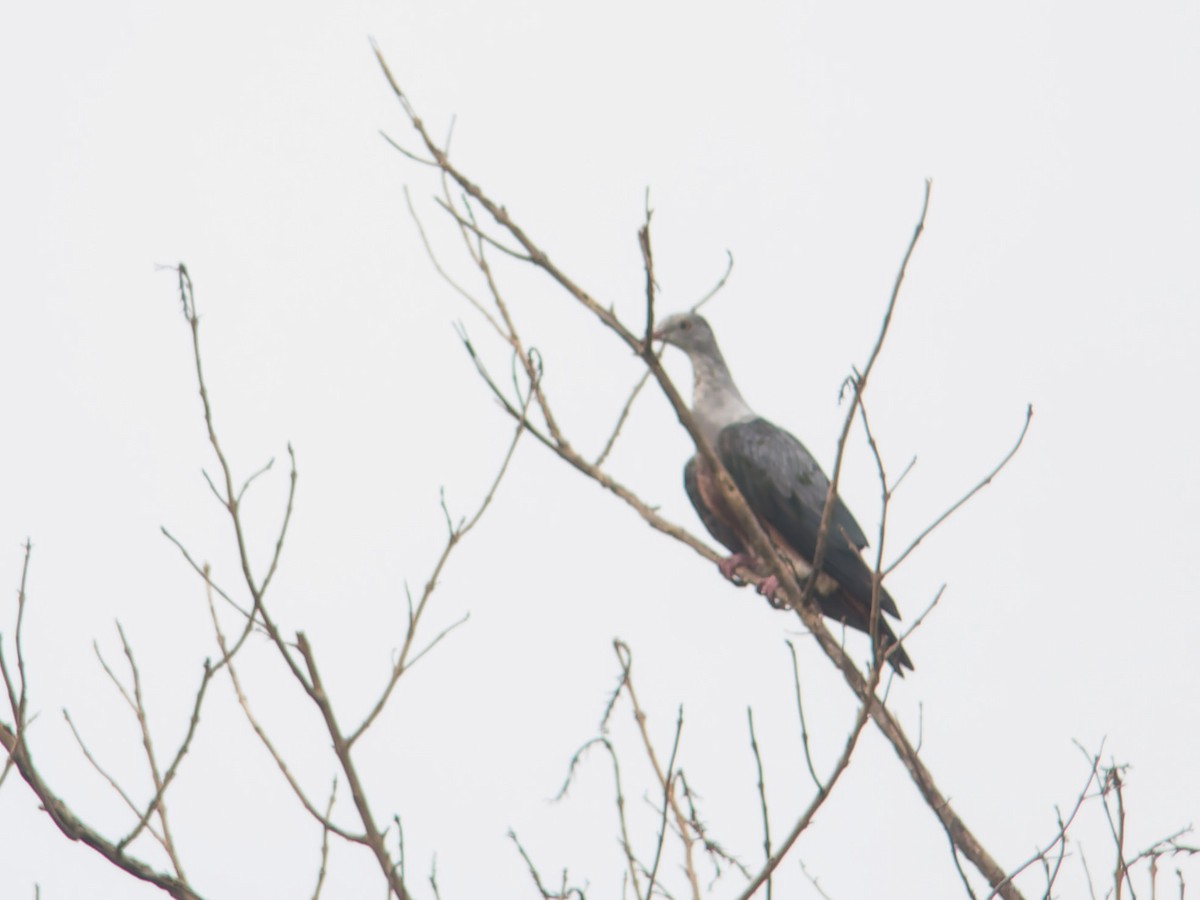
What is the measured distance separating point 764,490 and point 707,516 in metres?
0.34

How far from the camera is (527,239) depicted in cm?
340

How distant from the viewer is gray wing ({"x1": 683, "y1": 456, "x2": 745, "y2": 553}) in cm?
702

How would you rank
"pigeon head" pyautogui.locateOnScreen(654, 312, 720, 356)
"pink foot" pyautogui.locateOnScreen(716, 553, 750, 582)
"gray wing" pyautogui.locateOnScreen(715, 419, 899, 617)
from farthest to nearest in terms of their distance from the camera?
1. "pigeon head" pyautogui.locateOnScreen(654, 312, 720, 356)
2. "gray wing" pyautogui.locateOnScreen(715, 419, 899, 617)
3. "pink foot" pyautogui.locateOnScreen(716, 553, 750, 582)

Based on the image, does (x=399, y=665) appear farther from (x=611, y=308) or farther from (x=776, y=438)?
(x=776, y=438)

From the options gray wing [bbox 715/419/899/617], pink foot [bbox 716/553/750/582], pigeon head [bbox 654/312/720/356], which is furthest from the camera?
pigeon head [bbox 654/312/720/356]

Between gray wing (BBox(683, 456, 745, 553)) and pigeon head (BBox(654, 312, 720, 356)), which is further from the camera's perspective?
pigeon head (BBox(654, 312, 720, 356))

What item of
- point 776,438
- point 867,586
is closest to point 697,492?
point 776,438

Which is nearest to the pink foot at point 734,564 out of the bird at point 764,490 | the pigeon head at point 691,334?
the bird at point 764,490

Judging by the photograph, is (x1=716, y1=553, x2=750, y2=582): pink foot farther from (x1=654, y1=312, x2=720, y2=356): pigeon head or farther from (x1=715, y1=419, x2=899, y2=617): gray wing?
(x1=654, y1=312, x2=720, y2=356): pigeon head

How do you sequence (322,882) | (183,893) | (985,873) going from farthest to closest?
(985,873) → (322,882) → (183,893)

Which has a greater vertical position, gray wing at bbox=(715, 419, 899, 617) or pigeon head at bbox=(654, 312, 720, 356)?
pigeon head at bbox=(654, 312, 720, 356)

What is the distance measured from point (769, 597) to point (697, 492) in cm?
93

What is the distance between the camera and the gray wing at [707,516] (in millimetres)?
7016

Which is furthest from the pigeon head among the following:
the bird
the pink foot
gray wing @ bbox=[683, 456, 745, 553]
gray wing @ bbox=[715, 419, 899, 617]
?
the pink foot
